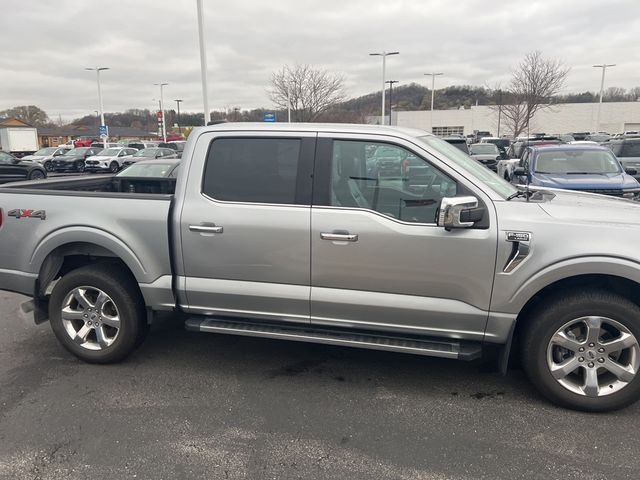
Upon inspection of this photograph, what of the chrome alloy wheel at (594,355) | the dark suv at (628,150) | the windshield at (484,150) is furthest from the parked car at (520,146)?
the chrome alloy wheel at (594,355)

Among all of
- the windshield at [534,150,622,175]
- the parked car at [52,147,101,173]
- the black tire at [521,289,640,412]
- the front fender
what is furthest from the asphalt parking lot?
the parked car at [52,147,101,173]

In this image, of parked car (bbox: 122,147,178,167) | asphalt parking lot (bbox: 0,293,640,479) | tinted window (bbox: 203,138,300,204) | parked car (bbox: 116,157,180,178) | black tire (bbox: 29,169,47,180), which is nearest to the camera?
asphalt parking lot (bbox: 0,293,640,479)

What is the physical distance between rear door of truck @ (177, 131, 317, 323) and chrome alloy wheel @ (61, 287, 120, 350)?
0.71m

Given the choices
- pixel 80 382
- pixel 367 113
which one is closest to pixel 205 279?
pixel 80 382

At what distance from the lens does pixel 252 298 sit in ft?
12.1

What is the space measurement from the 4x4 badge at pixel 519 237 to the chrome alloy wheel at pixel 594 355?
0.63 m

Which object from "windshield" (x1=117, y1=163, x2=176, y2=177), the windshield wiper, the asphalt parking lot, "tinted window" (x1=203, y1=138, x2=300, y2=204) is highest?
"tinted window" (x1=203, y1=138, x2=300, y2=204)

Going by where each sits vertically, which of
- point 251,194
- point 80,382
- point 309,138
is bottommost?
point 80,382

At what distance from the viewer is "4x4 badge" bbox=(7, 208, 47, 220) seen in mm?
4031

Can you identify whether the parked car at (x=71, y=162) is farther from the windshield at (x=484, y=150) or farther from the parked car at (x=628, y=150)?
the parked car at (x=628, y=150)

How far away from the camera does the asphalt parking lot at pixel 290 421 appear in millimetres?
2787

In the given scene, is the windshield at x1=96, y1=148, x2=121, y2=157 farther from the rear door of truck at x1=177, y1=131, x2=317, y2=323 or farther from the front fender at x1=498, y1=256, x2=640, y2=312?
the front fender at x1=498, y1=256, x2=640, y2=312

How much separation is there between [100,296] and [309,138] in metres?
2.12

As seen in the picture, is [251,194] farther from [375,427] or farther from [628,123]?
[628,123]
